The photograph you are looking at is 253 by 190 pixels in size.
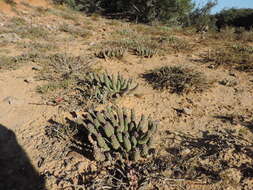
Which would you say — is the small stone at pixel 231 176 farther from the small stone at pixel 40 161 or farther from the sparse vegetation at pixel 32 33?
the sparse vegetation at pixel 32 33

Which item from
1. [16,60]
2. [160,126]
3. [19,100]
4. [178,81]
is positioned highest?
[178,81]

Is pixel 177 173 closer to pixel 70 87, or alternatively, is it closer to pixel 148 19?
pixel 70 87

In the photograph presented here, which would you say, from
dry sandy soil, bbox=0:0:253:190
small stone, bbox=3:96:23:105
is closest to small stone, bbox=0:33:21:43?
dry sandy soil, bbox=0:0:253:190

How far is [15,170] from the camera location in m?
2.28

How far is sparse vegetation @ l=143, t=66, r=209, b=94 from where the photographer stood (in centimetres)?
374

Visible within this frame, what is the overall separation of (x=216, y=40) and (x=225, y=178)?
Result: 583cm

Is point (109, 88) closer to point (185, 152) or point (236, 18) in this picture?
point (185, 152)

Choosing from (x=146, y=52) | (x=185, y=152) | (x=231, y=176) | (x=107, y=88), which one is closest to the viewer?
(x=231, y=176)

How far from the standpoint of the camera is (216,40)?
273 inches

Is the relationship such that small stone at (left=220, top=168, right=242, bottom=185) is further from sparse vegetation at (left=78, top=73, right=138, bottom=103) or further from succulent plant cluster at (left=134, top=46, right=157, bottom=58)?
succulent plant cluster at (left=134, top=46, right=157, bottom=58)

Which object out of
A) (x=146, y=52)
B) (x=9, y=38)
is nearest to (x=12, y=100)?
(x=146, y=52)

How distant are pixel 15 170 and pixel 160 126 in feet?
5.78

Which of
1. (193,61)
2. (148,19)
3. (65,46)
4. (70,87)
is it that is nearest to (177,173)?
(70,87)

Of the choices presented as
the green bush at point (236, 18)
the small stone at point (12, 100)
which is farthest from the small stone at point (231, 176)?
the green bush at point (236, 18)
